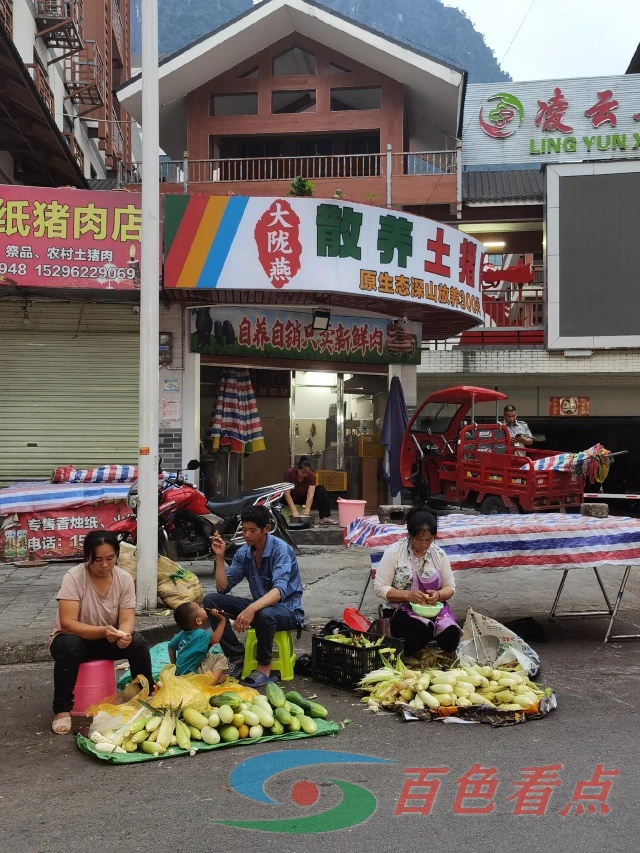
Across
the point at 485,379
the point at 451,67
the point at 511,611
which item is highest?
the point at 451,67

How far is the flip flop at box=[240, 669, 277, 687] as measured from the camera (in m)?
5.73

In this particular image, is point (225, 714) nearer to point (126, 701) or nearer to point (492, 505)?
point (126, 701)

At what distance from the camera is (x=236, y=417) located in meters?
14.4

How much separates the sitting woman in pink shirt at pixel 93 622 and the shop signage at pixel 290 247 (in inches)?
296

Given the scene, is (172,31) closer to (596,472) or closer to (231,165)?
(231,165)

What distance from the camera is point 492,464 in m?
13.2

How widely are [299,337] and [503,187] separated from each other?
9.73 m

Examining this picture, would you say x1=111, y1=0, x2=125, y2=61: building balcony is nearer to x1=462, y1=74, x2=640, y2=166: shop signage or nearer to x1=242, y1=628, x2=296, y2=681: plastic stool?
x1=462, y1=74, x2=640, y2=166: shop signage

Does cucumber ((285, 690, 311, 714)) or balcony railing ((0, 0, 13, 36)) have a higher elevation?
balcony railing ((0, 0, 13, 36))

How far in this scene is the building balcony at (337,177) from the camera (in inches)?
804

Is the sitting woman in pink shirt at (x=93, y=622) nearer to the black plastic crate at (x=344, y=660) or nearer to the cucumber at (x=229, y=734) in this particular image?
the cucumber at (x=229, y=734)

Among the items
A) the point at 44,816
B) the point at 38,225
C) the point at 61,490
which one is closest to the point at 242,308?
the point at 38,225

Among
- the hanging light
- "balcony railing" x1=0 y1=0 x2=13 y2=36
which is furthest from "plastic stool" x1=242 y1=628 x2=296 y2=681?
"balcony railing" x1=0 y1=0 x2=13 y2=36

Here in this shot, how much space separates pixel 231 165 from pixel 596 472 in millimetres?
13338
